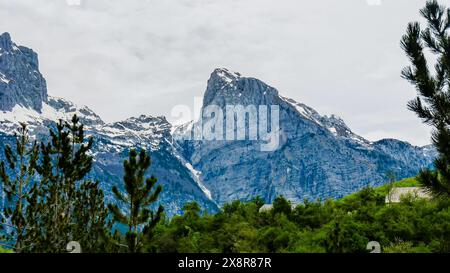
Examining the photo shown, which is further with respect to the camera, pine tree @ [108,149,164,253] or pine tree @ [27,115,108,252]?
pine tree @ [27,115,108,252]

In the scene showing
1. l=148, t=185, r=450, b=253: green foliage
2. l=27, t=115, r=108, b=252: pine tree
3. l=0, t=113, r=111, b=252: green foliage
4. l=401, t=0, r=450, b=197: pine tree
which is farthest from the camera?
l=148, t=185, r=450, b=253: green foliage

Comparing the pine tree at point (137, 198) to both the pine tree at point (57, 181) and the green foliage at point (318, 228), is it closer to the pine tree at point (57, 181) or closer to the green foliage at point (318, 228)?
the pine tree at point (57, 181)

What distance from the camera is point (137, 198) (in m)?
29.5

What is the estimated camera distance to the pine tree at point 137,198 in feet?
94.3

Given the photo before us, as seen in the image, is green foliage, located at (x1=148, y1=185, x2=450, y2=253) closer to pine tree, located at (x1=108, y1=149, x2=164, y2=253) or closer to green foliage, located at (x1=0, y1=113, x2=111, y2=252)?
green foliage, located at (x1=0, y1=113, x2=111, y2=252)

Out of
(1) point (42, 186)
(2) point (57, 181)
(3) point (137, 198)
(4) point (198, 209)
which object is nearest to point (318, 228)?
(4) point (198, 209)

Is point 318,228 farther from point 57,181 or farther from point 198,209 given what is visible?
point 57,181

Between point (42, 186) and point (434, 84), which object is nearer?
point (434, 84)

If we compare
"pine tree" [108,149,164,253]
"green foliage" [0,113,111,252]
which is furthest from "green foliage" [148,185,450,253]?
"pine tree" [108,149,164,253]

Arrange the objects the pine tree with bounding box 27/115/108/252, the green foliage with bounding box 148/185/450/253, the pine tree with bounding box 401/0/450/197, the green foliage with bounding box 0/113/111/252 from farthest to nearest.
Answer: the green foliage with bounding box 148/185/450/253, the pine tree with bounding box 27/115/108/252, the green foliage with bounding box 0/113/111/252, the pine tree with bounding box 401/0/450/197

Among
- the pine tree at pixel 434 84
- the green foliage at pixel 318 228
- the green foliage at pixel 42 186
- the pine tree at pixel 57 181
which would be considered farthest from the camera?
the green foliage at pixel 318 228

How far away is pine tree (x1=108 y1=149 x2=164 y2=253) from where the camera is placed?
28.7 m

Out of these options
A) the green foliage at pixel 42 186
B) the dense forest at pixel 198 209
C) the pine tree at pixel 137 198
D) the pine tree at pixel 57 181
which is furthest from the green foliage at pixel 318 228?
the pine tree at pixel 137 198
